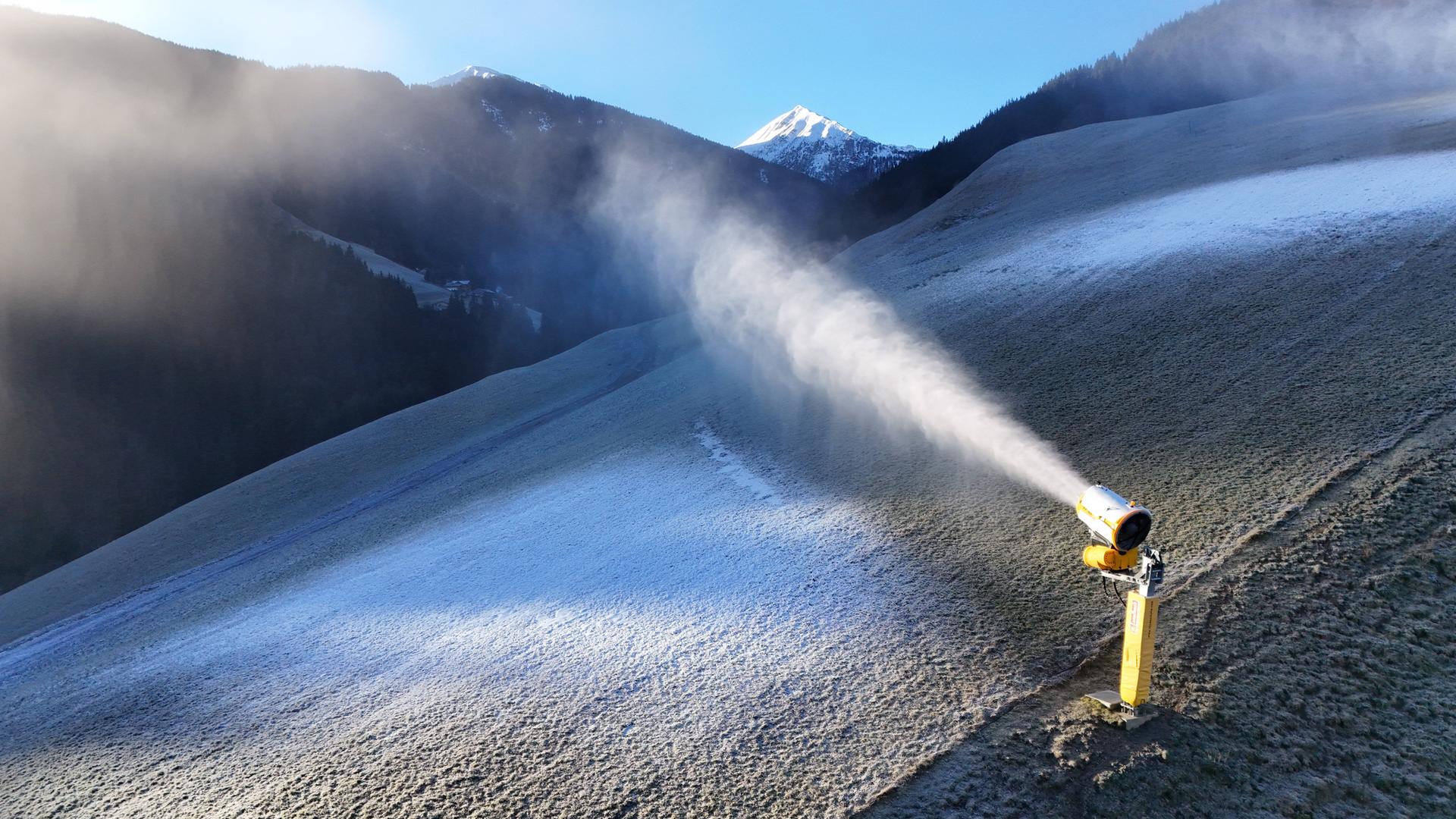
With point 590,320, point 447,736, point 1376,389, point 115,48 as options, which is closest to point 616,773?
point 447,736

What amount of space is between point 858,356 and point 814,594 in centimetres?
842

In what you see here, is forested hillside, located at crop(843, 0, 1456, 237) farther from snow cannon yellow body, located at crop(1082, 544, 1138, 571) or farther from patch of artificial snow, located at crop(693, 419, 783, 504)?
snow cannon yellow body, located at crop(1082, 544, 1138, 571)

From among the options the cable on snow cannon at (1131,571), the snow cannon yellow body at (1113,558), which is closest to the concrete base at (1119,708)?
the cable on snow cannon at (1131,571)

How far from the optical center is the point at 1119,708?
13.9 feet

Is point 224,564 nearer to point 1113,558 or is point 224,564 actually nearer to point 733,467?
point 733,467

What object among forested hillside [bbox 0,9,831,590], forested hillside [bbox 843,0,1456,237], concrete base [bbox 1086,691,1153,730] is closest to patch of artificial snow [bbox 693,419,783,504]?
concrete base [bbox 1086,691,1153,730]

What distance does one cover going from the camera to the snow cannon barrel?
3.99 meters

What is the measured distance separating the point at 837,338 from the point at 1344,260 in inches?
330

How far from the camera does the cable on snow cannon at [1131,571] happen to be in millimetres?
3984

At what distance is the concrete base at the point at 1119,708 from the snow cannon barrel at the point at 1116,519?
35.2 inches

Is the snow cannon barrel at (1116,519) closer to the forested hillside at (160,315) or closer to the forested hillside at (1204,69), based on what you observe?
the forested hillside at (1204,69)

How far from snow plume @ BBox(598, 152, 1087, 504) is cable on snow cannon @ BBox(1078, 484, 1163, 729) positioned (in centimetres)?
295

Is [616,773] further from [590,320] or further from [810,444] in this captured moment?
[590,320]

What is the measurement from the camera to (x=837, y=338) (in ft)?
52.4
